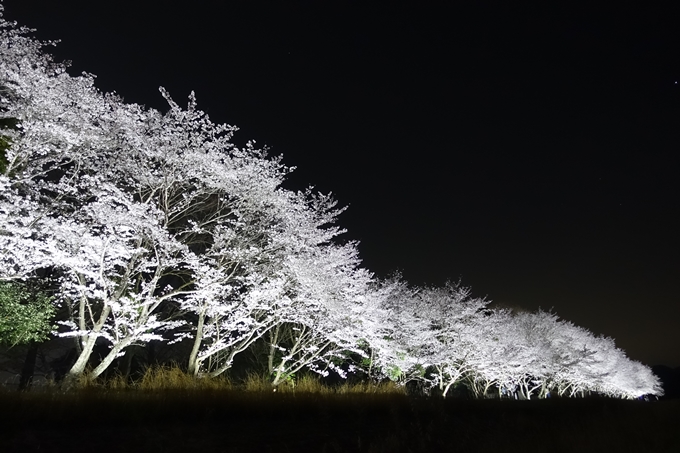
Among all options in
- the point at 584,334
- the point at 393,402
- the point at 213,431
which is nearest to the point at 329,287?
the point at 393,402

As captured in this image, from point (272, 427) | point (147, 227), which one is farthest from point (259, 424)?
point (147, 227)

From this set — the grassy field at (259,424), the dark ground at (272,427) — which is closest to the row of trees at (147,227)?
the grassy field at (259,424)

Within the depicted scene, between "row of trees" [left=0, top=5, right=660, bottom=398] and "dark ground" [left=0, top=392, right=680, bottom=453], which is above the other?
"row of trees" [left=0, top=5, right=660, bottom=398]

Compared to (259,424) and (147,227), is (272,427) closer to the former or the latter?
(259,424)

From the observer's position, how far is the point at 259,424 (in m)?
9.07

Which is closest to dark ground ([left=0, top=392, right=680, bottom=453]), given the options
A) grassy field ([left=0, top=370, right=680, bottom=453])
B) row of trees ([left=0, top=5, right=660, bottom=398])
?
grassy field ([left=0, top=370, right=680, bottom=453])

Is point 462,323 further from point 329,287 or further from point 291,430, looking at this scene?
point 291,430

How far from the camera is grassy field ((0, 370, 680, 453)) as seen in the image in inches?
274

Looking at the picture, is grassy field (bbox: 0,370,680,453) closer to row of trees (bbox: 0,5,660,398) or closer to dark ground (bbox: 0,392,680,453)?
dark ground (bbox: 0,392,680,453)

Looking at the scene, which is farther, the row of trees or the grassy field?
the row of trees

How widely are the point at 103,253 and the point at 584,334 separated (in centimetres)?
6589

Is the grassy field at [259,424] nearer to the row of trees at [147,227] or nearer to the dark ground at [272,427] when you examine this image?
the dark ground at [272,427]

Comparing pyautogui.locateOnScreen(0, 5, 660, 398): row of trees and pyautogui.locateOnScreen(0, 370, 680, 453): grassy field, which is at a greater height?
pyautogui.locateOnScreen(0, 5, 660, 398): row of trees

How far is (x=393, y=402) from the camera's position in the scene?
485 inches
